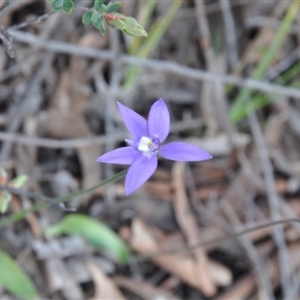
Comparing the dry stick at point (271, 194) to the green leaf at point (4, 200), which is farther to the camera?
the dry stick at point (271, 194)

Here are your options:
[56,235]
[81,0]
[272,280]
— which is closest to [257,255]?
[272,280]

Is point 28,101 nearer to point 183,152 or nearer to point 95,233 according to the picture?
point 95,233

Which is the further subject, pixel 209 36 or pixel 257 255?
pixel 209 36

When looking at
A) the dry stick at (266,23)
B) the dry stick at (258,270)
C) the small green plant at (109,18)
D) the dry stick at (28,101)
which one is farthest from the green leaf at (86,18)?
the dry stick at (266,23)

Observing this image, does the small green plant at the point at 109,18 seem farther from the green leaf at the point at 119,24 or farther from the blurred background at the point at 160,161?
the blurred background at the point at 160,161

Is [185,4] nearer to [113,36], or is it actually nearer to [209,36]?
[209,36]

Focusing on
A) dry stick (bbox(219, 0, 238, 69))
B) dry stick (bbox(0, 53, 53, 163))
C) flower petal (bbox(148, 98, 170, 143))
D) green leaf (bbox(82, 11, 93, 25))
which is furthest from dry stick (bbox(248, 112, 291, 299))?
green leaf (bbox(82, 11, 93, 25))

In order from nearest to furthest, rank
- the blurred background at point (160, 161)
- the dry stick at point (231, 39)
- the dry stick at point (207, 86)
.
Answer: the blurred background at point (160, 161) < the dry stick at point (207, 86) < the dry stick at point (231, 39)
